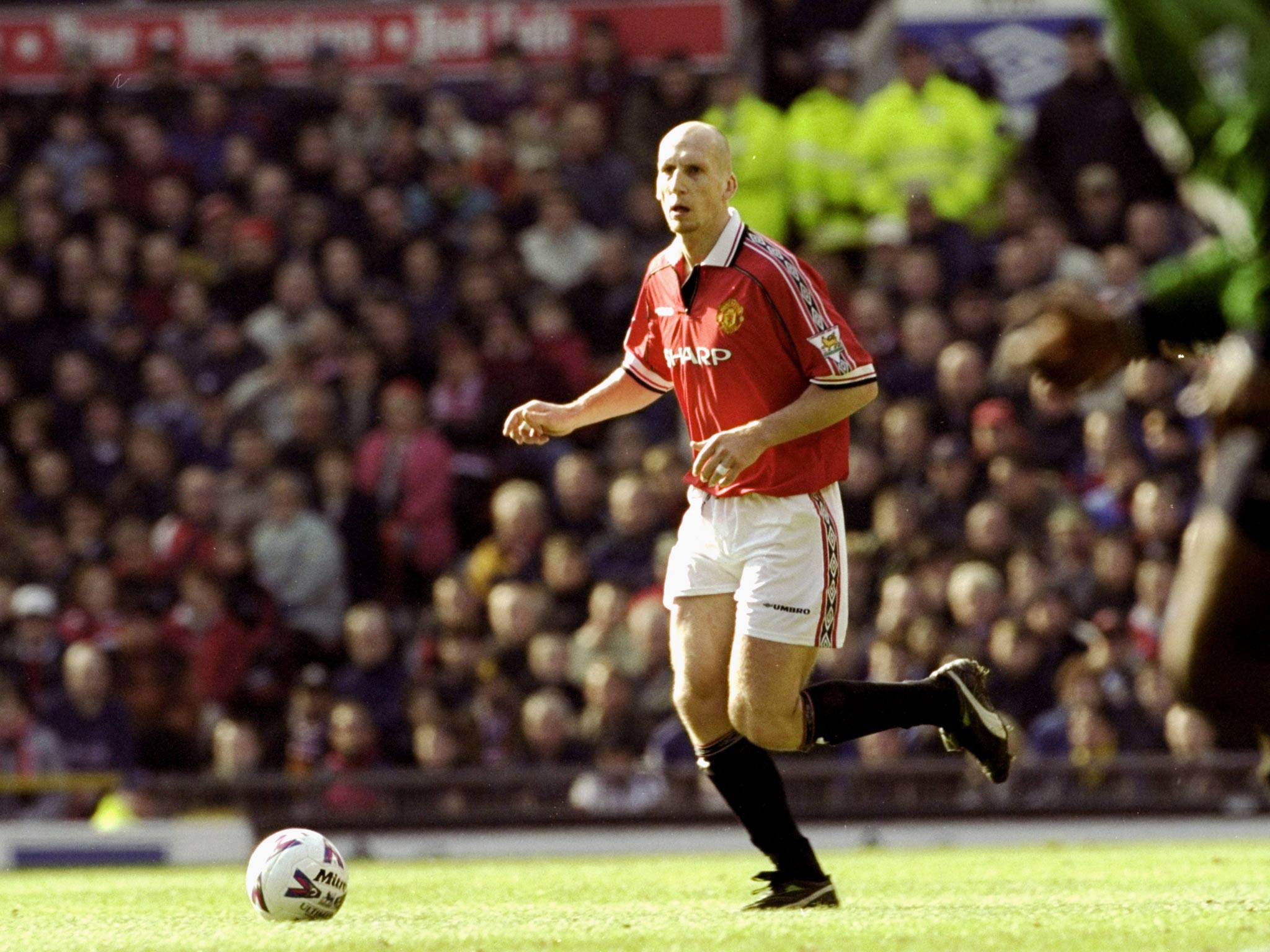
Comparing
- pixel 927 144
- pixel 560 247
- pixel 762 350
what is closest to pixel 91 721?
pixel 560 247

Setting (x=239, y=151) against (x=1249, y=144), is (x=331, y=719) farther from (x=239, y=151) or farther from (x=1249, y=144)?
(x=1249, y=144)

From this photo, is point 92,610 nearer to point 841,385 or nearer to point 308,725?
point 308,725

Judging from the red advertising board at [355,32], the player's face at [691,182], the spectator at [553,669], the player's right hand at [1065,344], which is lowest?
the spectator at [553,669]

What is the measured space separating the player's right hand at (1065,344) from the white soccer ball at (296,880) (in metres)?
3.53

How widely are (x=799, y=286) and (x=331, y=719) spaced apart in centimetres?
668

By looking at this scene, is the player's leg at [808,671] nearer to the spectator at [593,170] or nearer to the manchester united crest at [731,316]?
the manchester united crest at [731,316]

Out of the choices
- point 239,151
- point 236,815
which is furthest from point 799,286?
point 239,151

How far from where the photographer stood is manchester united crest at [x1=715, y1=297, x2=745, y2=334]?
782cm

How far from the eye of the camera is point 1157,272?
5.57 m

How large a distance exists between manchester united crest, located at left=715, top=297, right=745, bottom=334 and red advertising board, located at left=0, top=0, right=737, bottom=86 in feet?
32.5

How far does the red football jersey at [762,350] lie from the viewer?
305 inches

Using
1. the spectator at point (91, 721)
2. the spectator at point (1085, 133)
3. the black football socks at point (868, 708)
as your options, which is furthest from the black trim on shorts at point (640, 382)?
the spectator at point (1085, 133)

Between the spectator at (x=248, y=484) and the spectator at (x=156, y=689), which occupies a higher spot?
the spectator at (x=248, y=484)

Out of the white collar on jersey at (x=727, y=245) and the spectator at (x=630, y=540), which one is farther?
the spectator at (x=630, y=540)
